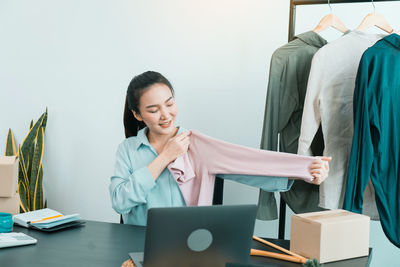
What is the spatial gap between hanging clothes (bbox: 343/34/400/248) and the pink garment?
38cm

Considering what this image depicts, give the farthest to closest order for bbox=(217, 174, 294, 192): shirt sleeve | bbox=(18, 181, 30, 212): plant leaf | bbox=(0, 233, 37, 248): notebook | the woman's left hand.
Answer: bbox=(18, 181, 30, 212): plant leaf → bbox=(217, 174, 294, 192): shirt sleeve → the woman's left hand → bbox=(0, 233, 37, 248): notebook

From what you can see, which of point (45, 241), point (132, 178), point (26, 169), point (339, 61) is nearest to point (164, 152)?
point (132, 178)

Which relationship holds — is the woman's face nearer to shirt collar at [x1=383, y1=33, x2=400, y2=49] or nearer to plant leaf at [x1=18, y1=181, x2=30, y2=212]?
shirt collar at [x1=383, y1=33, x2=400, y2=49]

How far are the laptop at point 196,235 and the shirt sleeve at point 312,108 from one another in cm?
100

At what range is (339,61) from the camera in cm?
223

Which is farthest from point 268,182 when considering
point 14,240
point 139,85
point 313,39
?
point 14,240

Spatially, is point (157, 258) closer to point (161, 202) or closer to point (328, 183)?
point (161, 202)

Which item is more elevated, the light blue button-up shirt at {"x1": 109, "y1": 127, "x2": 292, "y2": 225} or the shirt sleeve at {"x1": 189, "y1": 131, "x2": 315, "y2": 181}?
the shirt sleeve at {"x1": 189, "y1": 131, "x2": 315, "y2": 181}

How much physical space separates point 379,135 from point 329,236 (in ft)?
2.46

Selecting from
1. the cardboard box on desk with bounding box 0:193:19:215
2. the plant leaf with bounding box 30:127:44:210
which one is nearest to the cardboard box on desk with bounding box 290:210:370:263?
the cardboard box on desk with bounding box 0:193:19:215

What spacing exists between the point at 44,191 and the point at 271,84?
2.29 m

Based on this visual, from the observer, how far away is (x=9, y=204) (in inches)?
80.6

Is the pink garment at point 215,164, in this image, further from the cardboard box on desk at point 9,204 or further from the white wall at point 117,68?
the white wall at point 117,68

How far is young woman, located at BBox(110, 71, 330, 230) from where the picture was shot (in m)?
2.01
